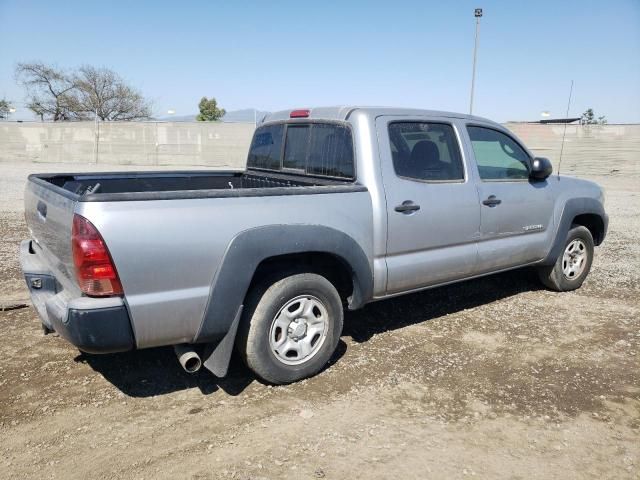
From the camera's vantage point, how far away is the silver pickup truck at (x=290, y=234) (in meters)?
2.75

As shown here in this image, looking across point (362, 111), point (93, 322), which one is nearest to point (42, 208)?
point (93, 322)

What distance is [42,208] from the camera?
3297 mm

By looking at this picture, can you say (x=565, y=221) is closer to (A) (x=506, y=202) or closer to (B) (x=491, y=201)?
(A) (x=506, y=202)

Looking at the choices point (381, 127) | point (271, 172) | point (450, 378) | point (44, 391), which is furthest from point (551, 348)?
point (44, 391)

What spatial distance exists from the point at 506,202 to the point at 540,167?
1.78 feet

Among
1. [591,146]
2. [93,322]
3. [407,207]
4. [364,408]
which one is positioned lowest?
[364,408]

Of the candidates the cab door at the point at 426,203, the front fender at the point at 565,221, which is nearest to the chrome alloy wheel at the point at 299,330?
the cab door at the point at 426,203

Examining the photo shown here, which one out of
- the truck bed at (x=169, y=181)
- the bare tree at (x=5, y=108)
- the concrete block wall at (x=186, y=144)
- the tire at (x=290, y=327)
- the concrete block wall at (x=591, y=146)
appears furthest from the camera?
the bare tree at (x=5, y=108)

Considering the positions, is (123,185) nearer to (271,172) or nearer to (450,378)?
(271,172)

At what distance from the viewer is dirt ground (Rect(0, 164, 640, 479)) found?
8.77 ft

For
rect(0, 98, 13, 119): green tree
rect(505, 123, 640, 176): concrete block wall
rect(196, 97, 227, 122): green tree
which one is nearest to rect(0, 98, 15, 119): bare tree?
rect(0, 98, 13, 119): green tree

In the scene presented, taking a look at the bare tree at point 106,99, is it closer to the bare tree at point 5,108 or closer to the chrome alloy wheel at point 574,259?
the bare tree at point 5,108

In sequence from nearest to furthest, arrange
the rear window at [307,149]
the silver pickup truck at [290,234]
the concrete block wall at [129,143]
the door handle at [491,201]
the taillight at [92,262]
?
the taillight at [92,262], the silver pickup truck at [290,234], the rear window at [307,149], the door handle at [491,201], the concrete block wall at [129,143]

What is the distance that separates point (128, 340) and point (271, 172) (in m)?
2.30
